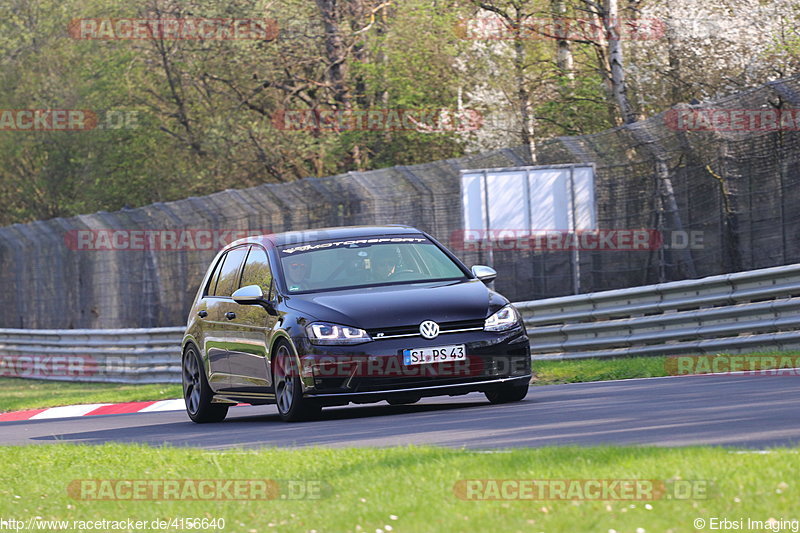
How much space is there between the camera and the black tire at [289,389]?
1122cm

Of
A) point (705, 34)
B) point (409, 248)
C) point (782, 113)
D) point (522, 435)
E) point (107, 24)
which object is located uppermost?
point (107, 24)

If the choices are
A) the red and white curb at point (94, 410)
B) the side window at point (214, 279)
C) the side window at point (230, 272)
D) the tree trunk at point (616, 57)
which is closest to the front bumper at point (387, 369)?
the side window at point (230, 272)

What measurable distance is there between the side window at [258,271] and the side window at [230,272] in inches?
7.5

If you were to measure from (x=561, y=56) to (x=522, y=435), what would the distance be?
78.0ft

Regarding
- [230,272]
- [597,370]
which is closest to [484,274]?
[230,272]

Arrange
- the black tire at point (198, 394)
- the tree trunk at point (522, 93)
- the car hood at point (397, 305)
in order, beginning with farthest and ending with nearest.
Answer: the tree trunk at point (522, 93) < the black tire at point (198, 394) < the car hood at point (397, 305)

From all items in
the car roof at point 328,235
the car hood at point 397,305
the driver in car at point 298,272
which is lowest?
the car hood at point 397,305

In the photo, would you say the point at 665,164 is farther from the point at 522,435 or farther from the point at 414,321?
the point at 522,435

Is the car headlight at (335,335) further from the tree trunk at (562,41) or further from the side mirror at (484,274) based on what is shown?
the tree trunk at (562,41)

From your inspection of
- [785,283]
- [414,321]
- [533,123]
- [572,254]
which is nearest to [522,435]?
[414,321]

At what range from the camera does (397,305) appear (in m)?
11.1

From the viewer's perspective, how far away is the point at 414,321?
10977 millimetres

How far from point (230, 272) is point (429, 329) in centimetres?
301

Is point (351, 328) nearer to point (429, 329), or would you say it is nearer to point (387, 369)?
point (387, 369)
